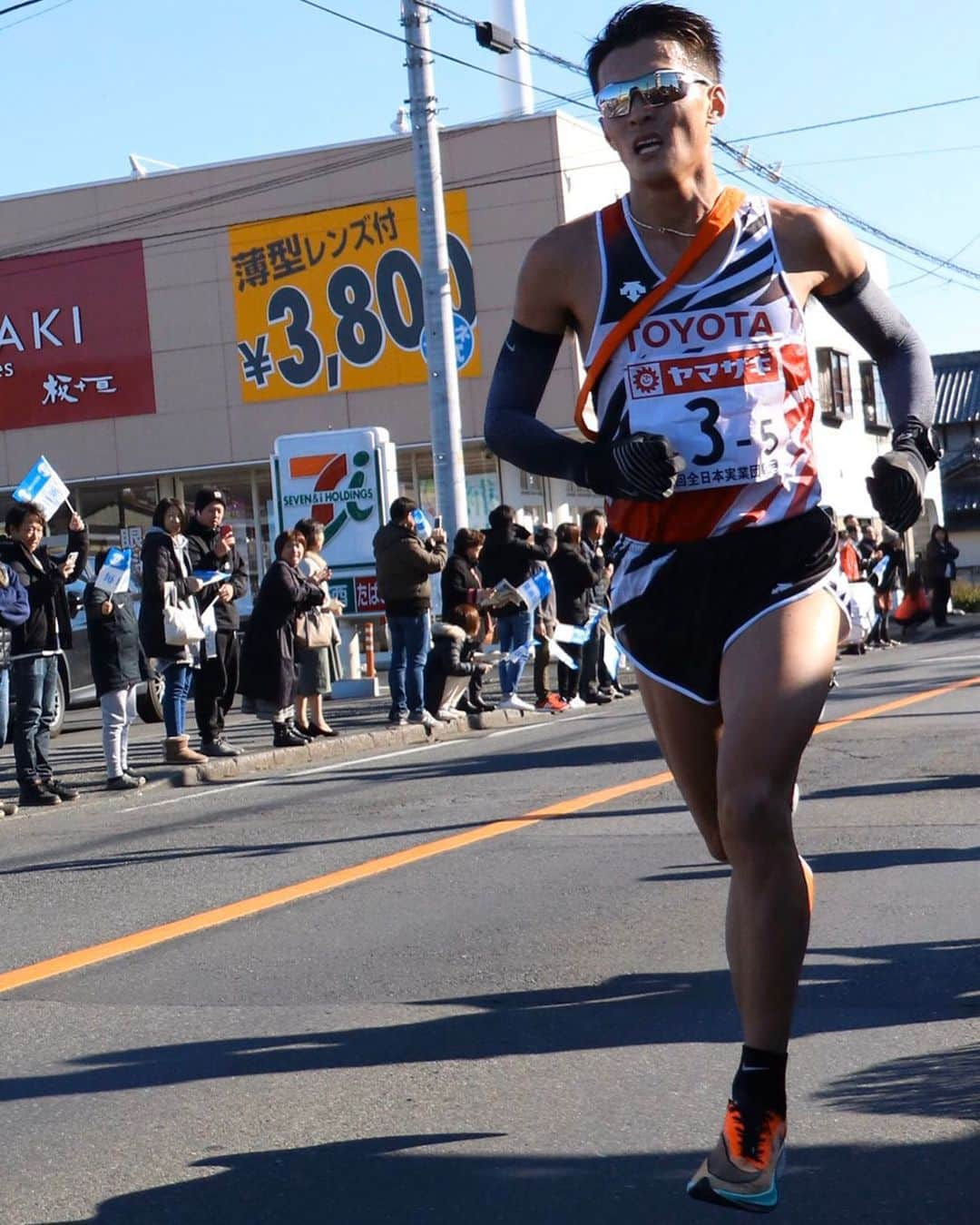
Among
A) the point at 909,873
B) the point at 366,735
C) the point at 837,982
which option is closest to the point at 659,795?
the point at 909,873

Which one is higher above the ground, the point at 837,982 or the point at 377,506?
the point at 377,506

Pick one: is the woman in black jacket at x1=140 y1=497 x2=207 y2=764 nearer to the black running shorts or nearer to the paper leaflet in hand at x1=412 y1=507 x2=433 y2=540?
the paper leaflet in hand at x1=412 y1=507 x2=433 y2=540

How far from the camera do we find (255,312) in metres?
31.6

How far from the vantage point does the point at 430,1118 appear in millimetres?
4059

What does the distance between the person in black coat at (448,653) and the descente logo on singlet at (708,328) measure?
12641mm

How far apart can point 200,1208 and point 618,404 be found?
1.78m

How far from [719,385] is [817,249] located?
379mm

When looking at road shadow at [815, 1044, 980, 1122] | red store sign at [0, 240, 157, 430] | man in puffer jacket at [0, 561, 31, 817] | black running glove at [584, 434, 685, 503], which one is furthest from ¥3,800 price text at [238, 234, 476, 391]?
black running glove at [584, 434, 685, 503]

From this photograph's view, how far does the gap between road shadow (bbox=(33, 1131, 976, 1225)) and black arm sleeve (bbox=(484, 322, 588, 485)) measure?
140 cm

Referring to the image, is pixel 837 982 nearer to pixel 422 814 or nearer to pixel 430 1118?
pixel 430 1118

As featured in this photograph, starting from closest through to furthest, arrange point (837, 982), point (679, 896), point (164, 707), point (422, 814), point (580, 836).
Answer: point (837, 982) → point (679, 896) → point (580, 836) → point (422, 814) → point (164, 707)

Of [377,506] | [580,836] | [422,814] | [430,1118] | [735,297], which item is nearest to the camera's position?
[735,297]

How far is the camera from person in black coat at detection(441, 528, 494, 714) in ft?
54.3

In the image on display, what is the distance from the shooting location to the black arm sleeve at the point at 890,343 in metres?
3.66
